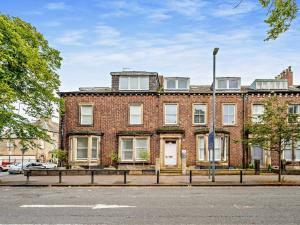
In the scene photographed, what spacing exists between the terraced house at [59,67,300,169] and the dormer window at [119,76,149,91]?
600 millimetres

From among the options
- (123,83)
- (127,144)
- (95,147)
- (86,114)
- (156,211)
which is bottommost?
(156,211)

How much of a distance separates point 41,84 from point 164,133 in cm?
1319

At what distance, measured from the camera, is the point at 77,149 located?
34281mm

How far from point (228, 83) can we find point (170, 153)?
9142 mm

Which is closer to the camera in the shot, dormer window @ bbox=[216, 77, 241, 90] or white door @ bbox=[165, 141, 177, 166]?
white door @ bbox=[165, 141, 177, 166]

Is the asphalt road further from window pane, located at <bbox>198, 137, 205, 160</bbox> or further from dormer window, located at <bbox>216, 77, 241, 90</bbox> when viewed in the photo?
dormer window, located at <bbox>216, 77, 241, 90</bbox>

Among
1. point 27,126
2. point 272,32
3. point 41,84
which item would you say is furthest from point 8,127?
point 272,32

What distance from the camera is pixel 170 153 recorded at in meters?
34.4

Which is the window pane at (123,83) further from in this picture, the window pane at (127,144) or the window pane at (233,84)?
the window pane at (233,84)

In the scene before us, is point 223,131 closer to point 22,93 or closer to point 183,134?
point 183,134

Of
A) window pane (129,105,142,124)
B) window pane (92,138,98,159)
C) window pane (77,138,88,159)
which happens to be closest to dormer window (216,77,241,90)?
window pane (129,105,142,124)

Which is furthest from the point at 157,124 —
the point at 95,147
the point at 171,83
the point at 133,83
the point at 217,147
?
the point at 95,147

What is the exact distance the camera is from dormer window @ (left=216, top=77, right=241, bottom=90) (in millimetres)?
35406

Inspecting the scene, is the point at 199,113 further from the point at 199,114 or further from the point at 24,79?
the point at 24,79
